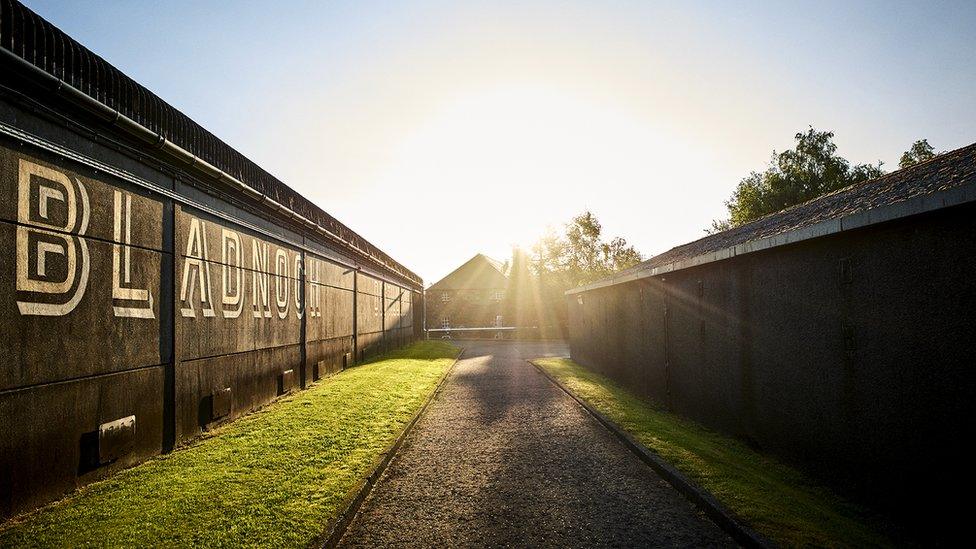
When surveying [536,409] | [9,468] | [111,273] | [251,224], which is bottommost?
[536,409]

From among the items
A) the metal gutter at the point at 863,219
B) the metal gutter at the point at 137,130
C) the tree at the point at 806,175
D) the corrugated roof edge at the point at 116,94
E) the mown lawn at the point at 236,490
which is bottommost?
the mown lawn at the point at 236,490

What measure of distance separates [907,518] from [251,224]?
421 inches

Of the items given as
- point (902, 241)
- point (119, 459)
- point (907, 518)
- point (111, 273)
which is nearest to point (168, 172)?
point (111, 273)

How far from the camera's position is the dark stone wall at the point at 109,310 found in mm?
4832

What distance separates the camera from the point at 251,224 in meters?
10.3

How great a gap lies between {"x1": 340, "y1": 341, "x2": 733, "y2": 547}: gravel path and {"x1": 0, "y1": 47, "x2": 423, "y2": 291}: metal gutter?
17.1ft

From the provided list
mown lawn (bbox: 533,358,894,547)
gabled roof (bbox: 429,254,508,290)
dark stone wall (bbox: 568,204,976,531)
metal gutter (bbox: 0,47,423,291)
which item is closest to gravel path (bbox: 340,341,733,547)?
mown lawn (bbox: 533,358,894,547)

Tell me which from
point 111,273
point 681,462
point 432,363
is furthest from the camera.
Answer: point 432,363

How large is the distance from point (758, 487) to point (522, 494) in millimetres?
2601

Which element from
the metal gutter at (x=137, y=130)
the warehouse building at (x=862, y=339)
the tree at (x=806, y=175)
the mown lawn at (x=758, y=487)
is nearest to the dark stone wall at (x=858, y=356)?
the warehouse building at (x=862, y=339)

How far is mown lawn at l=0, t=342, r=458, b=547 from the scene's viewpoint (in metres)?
4.44

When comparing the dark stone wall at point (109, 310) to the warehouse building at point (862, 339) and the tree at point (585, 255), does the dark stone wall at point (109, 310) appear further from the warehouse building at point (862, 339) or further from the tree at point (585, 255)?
the tree at point (585, 255)

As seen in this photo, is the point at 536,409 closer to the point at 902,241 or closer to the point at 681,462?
the point at 681,462

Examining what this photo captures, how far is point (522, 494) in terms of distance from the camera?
18.8 feet
